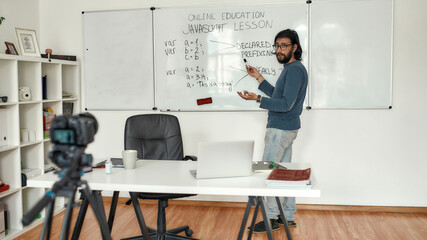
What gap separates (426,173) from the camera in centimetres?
393

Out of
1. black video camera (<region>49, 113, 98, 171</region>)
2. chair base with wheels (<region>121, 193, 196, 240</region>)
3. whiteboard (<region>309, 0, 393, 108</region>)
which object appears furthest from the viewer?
whiteboard (<region>309, 0, 393, 108</region>)

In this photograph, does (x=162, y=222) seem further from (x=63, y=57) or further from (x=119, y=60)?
(x=63, y=57)

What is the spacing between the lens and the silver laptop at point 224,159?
214 centimetres

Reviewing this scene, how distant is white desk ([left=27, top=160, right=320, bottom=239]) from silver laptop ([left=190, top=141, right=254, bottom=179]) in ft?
0.12

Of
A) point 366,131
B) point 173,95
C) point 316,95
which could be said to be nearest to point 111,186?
point 173,95

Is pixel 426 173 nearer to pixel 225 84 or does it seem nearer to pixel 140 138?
pixel 225 84

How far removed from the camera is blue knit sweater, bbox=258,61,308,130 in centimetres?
308

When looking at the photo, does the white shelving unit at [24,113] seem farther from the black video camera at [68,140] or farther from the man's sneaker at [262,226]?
the black video camera at [68,140]

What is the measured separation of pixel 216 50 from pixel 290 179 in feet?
7.32

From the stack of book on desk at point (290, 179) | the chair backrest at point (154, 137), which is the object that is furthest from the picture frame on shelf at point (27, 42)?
the stack of book on desk at point (290, 179)

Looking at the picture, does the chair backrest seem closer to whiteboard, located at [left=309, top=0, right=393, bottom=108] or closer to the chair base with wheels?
the chair base with wheels

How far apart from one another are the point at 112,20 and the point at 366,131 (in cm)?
267

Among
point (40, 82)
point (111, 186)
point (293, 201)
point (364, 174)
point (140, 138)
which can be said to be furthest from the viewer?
point (364, 174)

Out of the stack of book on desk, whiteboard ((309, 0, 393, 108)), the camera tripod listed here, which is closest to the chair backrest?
the stack of book on desk
